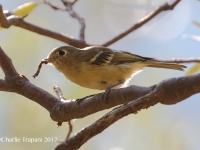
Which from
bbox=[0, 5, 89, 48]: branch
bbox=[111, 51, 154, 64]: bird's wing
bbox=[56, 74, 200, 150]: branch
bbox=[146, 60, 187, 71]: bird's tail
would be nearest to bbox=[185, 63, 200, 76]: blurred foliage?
bbox=[146, 60, 187, 71]: bird's tail

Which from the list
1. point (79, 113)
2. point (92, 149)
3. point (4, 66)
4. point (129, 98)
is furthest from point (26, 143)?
point (129, 98)

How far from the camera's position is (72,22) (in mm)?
5020

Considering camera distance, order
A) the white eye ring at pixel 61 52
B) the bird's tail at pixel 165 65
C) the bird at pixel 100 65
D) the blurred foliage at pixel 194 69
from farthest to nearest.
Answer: the white eye ring at pixel 61 52 < the bird at pixel 100 65 < the bird's tail at pixel 165 65 < the blurred foliage at pixel 194 69

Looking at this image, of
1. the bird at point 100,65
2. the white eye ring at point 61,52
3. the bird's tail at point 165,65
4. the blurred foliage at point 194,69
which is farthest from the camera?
the white eye ring at point 61,52

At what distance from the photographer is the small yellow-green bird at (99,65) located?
97.3 inches

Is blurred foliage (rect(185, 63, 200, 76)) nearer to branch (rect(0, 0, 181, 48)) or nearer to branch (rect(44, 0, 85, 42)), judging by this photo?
branch (rect(0, 0, 181, 48))

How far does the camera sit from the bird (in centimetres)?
247

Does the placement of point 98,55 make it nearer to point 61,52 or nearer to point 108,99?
point 61,52

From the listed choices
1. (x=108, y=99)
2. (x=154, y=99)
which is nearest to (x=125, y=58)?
(x=108, y=99)

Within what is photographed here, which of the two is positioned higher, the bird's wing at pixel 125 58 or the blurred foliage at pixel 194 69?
the blurred foliage at pixel 194 69

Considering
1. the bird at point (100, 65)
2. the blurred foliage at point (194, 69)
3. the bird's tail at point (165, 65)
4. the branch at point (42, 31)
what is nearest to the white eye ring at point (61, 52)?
the bird at point (100, 65)

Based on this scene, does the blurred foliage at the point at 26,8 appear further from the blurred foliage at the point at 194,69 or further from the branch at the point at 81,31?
the blurred foliage at the point at 194,69

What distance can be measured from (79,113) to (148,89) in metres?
0.49

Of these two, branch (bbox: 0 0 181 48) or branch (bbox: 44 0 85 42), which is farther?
branch (bbox: 44 0 85 42)
